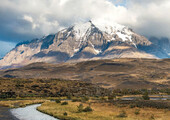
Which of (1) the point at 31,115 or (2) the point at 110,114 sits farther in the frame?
(1) the point at 31,115

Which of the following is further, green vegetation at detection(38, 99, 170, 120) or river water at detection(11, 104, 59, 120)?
river water at detection(11, 104, 59, 120)

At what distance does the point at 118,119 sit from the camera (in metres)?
42.5

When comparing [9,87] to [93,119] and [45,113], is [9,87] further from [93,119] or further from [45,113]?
[93,119]

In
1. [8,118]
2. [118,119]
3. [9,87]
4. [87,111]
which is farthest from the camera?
[9,87]

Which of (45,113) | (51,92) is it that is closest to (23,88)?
(51,92)

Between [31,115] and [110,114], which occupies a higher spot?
[31,115]

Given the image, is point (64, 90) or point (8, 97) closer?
point (8, 97)

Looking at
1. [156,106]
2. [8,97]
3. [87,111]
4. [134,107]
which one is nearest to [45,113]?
[87,111]

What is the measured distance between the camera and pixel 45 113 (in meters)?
55.3

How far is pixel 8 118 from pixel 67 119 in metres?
11.6

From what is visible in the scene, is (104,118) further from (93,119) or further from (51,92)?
(51,92)

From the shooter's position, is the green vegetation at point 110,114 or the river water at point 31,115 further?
the river water at point 31,115

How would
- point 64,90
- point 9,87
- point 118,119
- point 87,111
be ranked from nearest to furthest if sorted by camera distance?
point 118,119 < point 87,111 < point 9,87 < point 64,90

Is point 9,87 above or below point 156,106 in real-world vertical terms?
above
